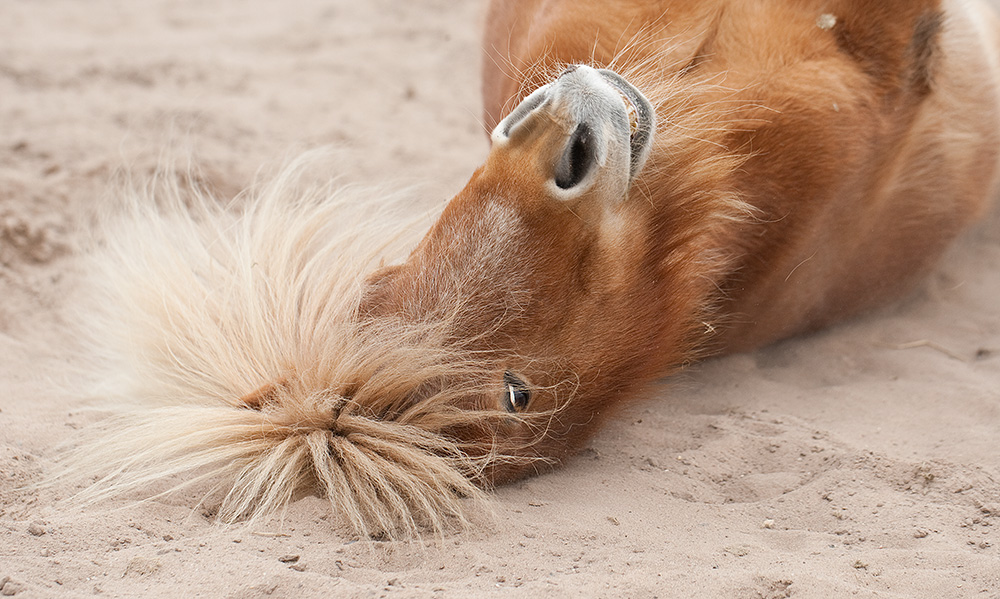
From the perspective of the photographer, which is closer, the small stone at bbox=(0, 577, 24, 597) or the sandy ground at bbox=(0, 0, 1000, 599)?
the small stone at bbox=(0, 577, 24, 597)

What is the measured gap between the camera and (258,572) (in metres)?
1.68

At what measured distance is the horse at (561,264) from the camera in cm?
191

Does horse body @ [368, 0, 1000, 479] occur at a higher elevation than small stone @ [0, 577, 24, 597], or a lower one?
higher

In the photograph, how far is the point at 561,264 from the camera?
6.24 feet

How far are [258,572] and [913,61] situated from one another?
204cm

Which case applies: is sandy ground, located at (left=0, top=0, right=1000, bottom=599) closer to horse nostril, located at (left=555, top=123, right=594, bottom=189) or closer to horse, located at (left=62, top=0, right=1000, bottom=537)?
horse, located at (left=62, top=0, right=1000, bottom=537)

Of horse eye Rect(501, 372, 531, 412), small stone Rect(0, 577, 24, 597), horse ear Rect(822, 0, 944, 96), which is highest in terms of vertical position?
horse ear Rect(822, 0, 944, 96)

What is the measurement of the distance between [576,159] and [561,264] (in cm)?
22

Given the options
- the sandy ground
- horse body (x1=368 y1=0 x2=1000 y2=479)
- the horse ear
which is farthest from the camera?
the horse ear

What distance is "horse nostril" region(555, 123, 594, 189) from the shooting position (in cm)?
180

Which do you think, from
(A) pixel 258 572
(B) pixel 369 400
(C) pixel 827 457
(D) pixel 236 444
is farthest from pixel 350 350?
(C) pixel 827 457

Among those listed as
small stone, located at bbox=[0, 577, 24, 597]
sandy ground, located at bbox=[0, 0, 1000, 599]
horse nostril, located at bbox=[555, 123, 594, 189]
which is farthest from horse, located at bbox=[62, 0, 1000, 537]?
small stone, located at bbox=[0, 577, 24, 597]

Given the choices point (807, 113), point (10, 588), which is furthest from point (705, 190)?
point (10, 588)

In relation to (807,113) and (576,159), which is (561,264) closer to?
(576,159)
